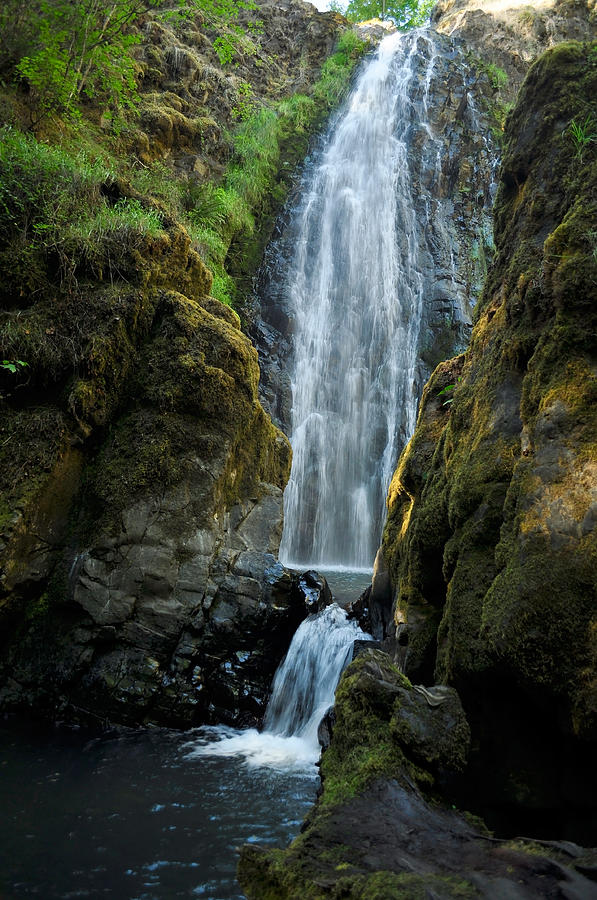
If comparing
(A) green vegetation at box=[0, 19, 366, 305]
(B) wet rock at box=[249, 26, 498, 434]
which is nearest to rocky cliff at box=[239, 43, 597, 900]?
(A) green vegetation at box=[0, 19, 366, 305]

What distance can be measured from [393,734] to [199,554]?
3.81 m

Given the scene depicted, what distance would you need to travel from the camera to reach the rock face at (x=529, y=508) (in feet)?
7.92

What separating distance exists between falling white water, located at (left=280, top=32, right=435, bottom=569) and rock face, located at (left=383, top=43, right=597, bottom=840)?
9276mm

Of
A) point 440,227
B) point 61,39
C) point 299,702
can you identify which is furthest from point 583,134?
point 440,227

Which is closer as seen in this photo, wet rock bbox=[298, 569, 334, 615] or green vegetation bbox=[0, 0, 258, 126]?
wet rock bbox=[298, 569, 334, 615]

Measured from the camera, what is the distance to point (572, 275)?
9.89 ft

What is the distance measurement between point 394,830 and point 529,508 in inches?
65.3

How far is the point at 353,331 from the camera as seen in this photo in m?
16.1

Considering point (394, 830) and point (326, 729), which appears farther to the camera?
point (326, 729)

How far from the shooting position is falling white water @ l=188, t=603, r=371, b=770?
5.07 meters

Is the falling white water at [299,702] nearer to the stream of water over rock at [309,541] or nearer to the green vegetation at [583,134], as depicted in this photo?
the stream of water over rock at [309,541]

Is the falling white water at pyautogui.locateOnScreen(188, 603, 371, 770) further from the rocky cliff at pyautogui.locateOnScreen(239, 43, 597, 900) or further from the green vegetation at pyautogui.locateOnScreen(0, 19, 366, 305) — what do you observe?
the green vegetation at pyautogui.locateOnScreen(0, 19, 366, 305)

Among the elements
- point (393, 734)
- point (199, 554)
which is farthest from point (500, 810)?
point (199, 554)

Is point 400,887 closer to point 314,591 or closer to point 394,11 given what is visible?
point 314,591
